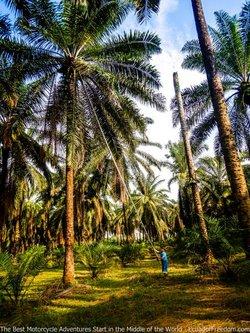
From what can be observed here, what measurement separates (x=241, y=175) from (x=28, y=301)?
7.13m

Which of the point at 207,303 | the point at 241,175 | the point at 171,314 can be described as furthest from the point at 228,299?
the point at 241,175

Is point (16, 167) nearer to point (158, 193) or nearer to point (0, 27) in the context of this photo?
point (0, 27)

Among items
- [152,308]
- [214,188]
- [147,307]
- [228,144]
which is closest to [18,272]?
[147,307]

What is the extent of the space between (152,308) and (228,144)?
4268 mm

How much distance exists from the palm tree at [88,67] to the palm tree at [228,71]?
5.63 meters

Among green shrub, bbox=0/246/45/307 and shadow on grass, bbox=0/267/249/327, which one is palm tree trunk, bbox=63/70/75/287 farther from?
green shrub, bbox=0/246/45/307

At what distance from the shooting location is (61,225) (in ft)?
110

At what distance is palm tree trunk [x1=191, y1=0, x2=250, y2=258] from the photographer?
28.7 feet

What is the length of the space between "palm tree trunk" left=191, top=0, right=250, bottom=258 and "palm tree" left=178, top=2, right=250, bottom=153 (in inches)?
399

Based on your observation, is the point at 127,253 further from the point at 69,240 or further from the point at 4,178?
the point at 69,240

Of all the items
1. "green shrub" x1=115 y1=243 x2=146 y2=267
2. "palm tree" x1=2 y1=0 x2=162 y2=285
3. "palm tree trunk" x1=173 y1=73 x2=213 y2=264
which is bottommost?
"green shrub" x1=115 y1=243 x2=146 y2=267

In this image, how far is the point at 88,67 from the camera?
15.4 metres

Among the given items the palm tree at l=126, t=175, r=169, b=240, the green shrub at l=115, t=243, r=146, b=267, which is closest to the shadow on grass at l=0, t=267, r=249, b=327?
the green shrub at l=115, t=243, r=146, b=267

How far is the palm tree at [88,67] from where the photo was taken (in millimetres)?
14484
